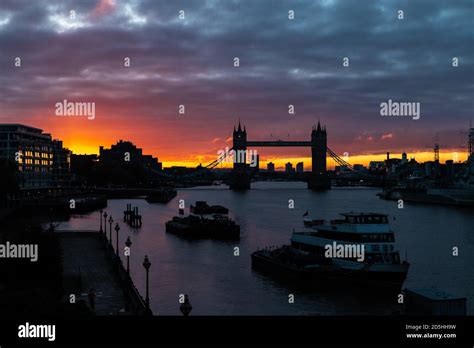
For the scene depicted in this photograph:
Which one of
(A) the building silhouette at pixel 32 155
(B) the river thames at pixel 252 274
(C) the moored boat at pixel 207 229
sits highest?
(A) the building silhouette at pixel 32 155

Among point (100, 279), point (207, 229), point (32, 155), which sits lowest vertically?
point (207, 229)

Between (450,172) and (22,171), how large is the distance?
115752mm

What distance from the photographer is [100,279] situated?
28125mm

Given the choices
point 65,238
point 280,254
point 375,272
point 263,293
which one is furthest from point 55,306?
point 65,238

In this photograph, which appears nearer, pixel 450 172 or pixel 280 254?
pixel 280 254

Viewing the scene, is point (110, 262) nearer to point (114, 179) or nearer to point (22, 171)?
point (22, 171)

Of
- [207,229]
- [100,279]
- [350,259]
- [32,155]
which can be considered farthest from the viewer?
[32,155]

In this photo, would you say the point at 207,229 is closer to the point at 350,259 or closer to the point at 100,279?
the point at 350,259

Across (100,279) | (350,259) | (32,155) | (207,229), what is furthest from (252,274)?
(32,155)

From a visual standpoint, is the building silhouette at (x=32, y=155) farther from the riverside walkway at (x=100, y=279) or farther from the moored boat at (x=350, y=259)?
the moored boat at (x=350, y=259)

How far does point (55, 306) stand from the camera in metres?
15.4

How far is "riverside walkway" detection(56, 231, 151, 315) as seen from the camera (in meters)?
22.5

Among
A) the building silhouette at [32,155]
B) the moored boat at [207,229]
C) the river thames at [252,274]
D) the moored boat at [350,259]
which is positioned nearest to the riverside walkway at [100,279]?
the river thames at [252,274]

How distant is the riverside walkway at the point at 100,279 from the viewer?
73.7ft
